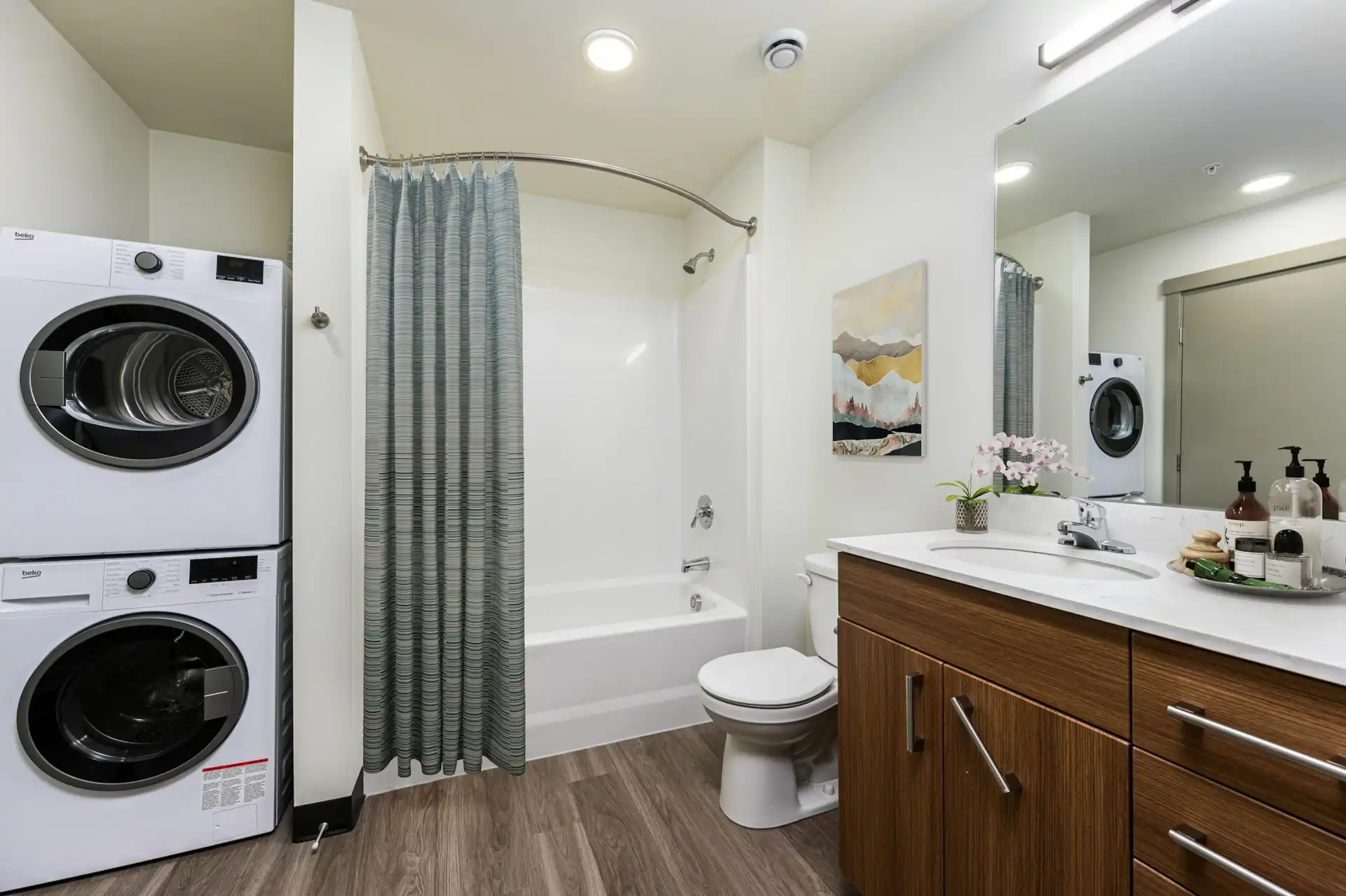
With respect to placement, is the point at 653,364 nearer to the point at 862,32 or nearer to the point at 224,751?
the point at 862,32

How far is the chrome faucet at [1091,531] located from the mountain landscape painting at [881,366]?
0.56 metres

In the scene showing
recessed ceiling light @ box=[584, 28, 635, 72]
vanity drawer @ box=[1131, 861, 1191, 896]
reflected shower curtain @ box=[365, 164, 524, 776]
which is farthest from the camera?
recessed ceiling light @ box=[584, 28, 635, 72]

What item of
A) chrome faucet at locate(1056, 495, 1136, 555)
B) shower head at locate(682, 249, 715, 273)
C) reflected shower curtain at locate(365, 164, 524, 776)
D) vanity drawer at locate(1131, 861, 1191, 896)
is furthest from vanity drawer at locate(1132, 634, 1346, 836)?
shower head at locate(682, 249, 715, 273)

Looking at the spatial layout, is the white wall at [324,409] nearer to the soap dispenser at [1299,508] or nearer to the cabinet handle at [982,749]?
the cabinet handle at [982,749]

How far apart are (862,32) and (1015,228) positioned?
812 millimetres

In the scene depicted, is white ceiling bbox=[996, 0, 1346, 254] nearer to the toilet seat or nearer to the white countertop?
the white countertop

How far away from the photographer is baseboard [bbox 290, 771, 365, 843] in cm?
161

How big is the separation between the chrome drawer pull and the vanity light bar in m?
1.46

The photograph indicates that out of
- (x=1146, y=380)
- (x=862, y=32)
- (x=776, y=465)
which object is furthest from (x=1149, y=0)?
(x=776, y=465)

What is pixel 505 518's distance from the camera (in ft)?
5.51

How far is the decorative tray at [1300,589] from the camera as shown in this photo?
86cm

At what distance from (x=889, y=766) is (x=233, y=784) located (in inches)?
71.8

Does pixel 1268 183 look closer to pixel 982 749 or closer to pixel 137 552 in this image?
pixel 982 749

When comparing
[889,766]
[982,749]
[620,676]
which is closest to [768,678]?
[889,766]
